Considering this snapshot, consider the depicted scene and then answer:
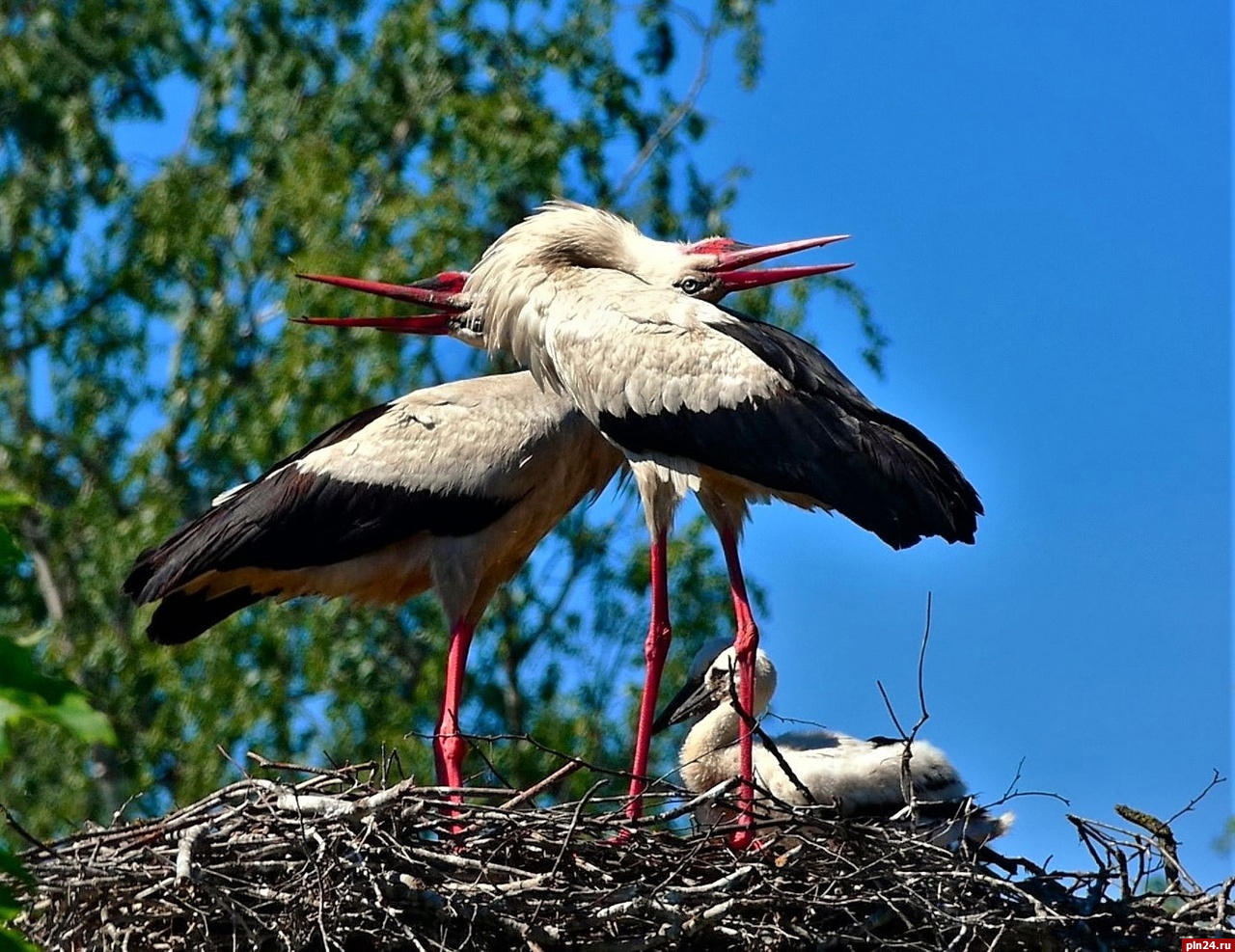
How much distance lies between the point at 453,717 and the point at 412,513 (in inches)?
27.1

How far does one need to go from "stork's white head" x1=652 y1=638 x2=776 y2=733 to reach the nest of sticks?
1343 millimetres

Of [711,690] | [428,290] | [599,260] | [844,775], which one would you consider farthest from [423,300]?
[844,775]

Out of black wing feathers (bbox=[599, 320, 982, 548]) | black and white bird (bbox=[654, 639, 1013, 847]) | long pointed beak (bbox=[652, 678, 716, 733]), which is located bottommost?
black and white bird (bbox=[654, 639, 1013, 847])

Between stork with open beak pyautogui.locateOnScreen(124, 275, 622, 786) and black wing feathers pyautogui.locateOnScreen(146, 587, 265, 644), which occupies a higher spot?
stork with open beak pyautogui.locateOnScreen(124, 275, 622, 786)

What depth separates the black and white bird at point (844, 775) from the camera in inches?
211

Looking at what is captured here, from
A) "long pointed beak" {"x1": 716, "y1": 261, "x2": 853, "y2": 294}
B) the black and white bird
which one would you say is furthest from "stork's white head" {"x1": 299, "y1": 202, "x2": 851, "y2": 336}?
the black and white bird

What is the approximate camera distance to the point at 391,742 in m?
10.4

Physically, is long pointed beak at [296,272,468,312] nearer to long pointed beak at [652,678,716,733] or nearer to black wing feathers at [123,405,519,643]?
black wing feathers at [123,405,519,643]

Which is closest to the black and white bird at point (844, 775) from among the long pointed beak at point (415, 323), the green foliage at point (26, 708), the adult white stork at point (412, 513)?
the adult white stork at point (412, 513)

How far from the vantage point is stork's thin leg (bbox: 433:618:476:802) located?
659 centimetres

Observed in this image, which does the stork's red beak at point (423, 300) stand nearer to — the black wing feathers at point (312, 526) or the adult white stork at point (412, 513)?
the adult white stork at point (412, 513)

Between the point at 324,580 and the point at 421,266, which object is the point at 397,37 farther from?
the point at 324,580

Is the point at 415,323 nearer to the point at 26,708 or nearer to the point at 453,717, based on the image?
the point at 453,717

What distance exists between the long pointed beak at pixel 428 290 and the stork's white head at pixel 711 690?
1.50 meters
